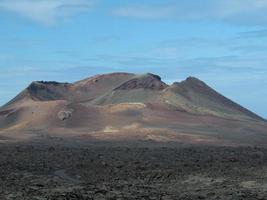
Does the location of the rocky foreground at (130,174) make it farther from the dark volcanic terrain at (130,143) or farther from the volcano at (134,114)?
the volcano at (134,114)

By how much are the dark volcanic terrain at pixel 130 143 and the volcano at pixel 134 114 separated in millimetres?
107

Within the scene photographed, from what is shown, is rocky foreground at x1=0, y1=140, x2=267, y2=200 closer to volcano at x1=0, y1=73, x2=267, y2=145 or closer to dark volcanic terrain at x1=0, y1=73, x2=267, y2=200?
dark volcanic terrain at x1=0, y1=73, x2=267, y2=200

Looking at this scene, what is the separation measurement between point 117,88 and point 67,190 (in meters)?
61.8

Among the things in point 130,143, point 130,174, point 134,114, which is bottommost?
point 130,174

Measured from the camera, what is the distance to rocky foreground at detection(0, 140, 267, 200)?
63.6 feet

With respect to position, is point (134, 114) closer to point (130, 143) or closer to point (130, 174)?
point (130, 143)

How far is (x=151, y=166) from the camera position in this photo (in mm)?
30578

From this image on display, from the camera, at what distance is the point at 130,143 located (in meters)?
49.9

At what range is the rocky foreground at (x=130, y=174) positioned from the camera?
19372 mm

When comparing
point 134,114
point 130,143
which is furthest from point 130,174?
point 134,114

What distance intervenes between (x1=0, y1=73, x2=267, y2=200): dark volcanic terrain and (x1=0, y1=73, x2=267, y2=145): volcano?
0.35ft

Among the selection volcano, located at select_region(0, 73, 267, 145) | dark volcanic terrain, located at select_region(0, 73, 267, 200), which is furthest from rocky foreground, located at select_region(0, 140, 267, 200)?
volcano, located at select_region(0, 73, 267, 145)

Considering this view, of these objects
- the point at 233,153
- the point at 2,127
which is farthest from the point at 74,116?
the point at 233,153

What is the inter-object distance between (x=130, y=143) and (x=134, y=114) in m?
16.4
